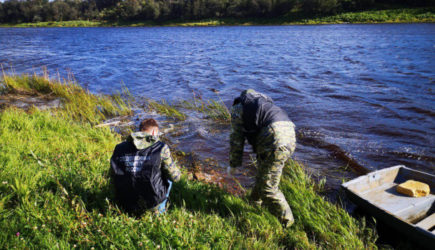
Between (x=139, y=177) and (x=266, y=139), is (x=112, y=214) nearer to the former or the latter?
(x=139, y=177)

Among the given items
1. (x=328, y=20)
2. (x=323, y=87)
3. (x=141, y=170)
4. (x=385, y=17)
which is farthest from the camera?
(x=328, y=20)

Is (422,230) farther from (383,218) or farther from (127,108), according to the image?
(127,108)

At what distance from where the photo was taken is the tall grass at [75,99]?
31.6 ft

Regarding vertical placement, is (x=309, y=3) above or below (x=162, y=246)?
above

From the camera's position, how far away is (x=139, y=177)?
3.42 meters

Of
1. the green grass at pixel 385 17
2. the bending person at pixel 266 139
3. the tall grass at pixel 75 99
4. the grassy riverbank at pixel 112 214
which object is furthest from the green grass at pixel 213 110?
the green grass at pixel 385 17

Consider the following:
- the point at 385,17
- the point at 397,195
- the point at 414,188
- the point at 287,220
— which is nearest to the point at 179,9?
the point at 385,17

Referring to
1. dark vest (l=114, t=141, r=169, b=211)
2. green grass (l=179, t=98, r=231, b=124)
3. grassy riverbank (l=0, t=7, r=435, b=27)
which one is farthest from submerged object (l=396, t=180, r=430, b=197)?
grassy riverbank (l=0, t=7, r=435, b=27)

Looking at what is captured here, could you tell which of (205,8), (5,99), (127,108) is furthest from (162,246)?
(205,8)

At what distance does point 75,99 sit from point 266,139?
9310mm

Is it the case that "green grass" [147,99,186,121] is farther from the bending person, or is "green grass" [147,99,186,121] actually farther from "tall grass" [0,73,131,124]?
the bending person

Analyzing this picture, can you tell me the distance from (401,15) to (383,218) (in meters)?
61.0

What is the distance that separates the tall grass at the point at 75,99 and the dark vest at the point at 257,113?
6.54 meters

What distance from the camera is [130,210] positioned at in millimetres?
3625
